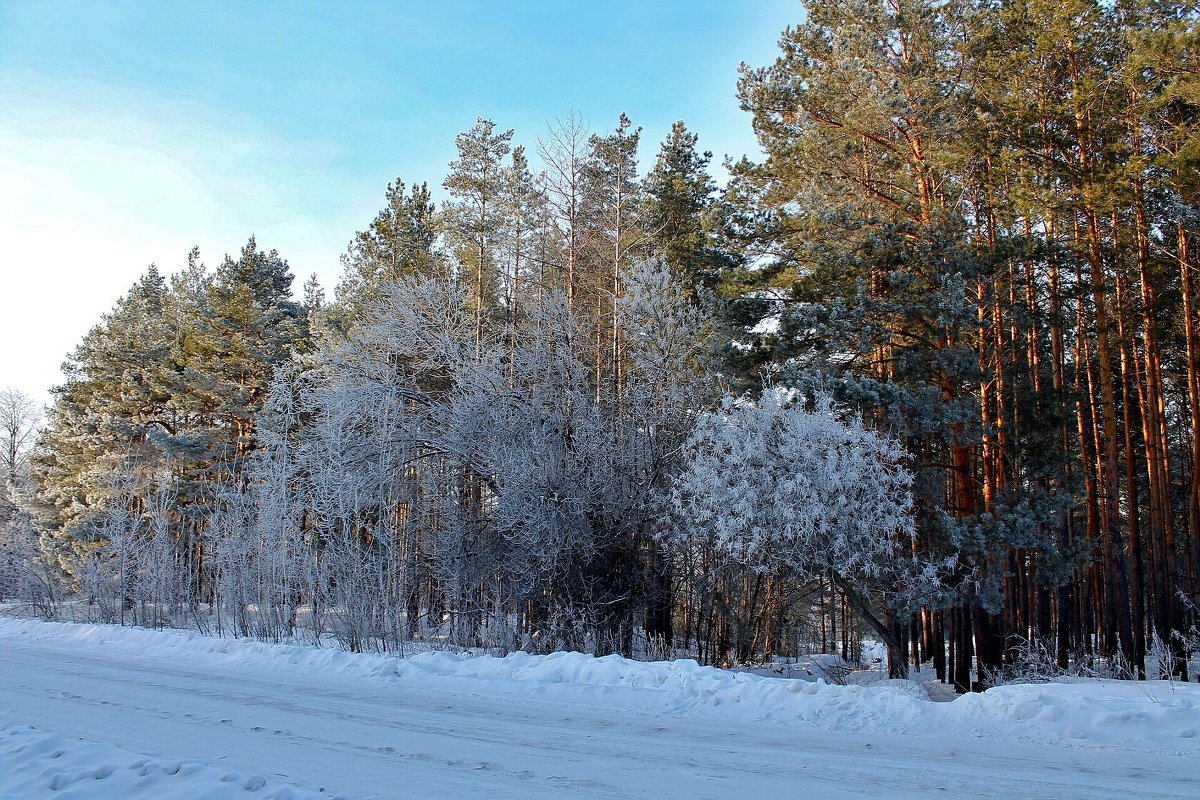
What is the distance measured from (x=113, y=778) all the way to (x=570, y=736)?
3466mm

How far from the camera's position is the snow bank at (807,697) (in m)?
6.66

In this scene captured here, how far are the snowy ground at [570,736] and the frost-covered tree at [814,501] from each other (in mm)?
3719

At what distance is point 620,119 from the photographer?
77.6 ft

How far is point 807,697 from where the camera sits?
8.01 metres

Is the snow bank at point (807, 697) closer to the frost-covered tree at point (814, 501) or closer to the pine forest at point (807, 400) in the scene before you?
the frost-covered tree at point (814, 501)

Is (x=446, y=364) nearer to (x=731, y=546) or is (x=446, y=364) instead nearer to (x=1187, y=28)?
(x=731, y=546)

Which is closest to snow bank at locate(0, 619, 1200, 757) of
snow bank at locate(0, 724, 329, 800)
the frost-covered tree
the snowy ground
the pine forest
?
the snowy ground

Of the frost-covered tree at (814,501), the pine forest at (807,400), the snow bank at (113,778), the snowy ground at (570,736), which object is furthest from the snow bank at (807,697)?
the snow bank at (113,778)

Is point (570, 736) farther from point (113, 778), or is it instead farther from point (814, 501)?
point (814, 501)

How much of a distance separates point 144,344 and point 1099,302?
1358 inches

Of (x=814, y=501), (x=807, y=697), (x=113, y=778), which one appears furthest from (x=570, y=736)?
(x=814, y=501)

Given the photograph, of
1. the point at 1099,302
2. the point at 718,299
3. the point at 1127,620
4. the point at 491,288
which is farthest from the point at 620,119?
the point at 1127,620

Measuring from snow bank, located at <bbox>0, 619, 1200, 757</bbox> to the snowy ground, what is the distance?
3cm

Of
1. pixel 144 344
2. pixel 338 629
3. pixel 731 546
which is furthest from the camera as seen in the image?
pixel 144 344
